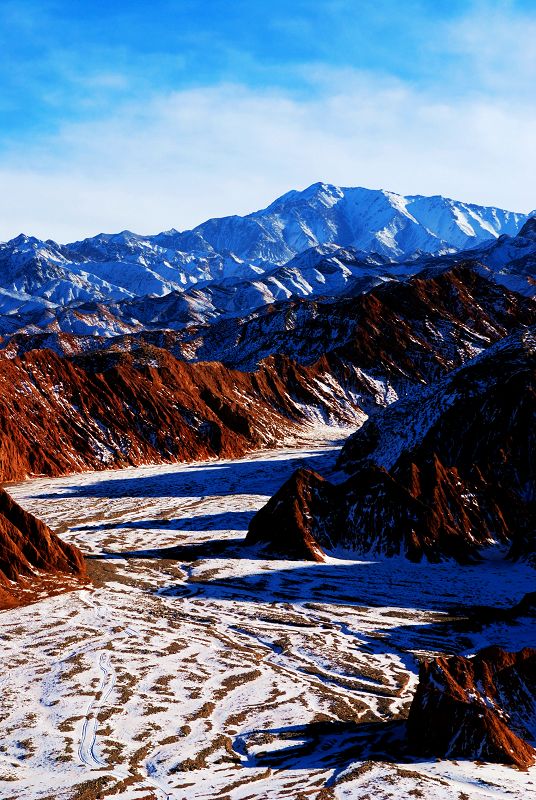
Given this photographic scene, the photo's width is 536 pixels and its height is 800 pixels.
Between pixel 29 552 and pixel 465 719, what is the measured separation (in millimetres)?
30523

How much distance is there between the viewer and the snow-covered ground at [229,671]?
23.3 m

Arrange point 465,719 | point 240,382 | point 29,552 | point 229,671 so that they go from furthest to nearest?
1. point 240,382
2. point 29,552
3. point 229,671
4. point 465,719

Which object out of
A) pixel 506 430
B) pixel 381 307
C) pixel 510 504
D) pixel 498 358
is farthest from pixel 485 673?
pixel 381 307

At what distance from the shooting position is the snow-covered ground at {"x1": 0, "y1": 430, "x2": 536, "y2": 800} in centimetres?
2331

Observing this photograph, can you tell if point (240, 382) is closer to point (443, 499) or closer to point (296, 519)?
point (296, 519)

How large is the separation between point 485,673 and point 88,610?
21.6m

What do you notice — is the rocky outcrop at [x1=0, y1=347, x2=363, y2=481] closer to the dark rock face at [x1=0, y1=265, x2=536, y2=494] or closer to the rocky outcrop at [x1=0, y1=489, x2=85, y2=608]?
the dark rock face at [x1=0, y1=265, x2=536, y2=494]

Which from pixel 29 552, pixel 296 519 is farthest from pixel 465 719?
pixel 296 519

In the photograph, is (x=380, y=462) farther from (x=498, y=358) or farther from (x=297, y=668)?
(x=297, y=668)

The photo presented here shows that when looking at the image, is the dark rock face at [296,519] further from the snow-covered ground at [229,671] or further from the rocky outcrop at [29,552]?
the rocky outcrop at [29,552]

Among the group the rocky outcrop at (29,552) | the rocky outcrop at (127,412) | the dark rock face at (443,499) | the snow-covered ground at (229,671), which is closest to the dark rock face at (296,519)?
the dark rock face at (443,499)

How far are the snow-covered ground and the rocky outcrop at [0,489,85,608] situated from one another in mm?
2444

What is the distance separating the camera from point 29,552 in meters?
48.3

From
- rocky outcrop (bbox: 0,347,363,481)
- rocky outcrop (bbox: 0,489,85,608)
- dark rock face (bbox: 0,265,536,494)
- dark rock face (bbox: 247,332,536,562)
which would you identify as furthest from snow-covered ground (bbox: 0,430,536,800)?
dark rock face (bbox: 0,265,536,494)
